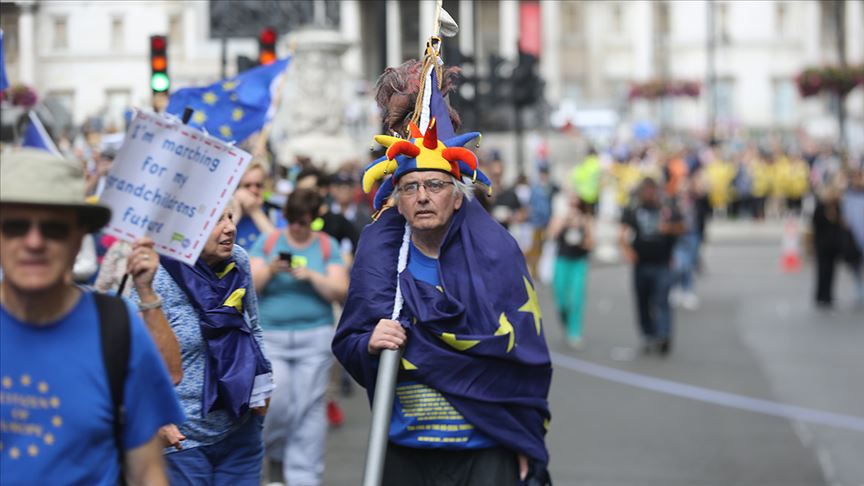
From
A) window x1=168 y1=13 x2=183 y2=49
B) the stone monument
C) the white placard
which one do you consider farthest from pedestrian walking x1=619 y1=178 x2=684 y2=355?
the stone monument

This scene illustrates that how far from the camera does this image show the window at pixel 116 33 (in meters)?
11.3

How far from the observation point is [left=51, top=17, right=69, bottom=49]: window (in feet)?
33.0

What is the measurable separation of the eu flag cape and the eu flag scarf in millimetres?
337

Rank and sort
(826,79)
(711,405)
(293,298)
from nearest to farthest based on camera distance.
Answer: (293,298) → (711,405) → (826,79)

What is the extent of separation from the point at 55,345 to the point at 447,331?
7.20ft

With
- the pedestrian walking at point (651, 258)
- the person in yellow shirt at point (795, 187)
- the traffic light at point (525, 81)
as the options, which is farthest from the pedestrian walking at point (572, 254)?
the person in yellow shirt at point (795, 187)

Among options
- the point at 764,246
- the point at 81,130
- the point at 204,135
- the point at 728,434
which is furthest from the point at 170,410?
the point at 764,246

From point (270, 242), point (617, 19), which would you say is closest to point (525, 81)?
point (270, 242)

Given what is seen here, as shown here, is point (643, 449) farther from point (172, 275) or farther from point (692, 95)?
point (692, 95)

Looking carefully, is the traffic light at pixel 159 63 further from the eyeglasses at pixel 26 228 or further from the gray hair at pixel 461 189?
the eyeglasses at pixel 26 228

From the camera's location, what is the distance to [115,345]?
12.7 ft

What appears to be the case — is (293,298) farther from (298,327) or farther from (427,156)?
(427,156)

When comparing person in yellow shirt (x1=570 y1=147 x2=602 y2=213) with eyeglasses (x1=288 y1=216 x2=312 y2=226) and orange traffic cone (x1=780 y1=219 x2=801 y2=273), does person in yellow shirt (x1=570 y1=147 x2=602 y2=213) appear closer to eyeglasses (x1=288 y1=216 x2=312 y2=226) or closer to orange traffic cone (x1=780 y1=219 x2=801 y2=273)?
orange traffic cone (x1=780 y1=219 x2=801 y2=273)

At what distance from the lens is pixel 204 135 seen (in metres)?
5.45
